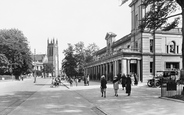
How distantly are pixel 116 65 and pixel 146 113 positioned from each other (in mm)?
35277

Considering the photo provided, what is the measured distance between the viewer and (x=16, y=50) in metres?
70.4

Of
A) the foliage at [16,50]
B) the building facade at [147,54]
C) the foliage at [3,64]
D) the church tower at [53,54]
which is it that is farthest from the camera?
the church tower at [53,54]

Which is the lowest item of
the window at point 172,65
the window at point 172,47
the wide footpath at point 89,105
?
the wide footpath at point 89,105

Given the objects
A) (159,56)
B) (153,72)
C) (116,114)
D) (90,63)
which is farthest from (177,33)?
(116,114)

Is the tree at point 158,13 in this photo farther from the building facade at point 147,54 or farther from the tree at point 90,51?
the tree at point 90,51

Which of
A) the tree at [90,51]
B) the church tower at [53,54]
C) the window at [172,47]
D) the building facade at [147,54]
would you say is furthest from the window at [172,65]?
the church tower at [53,54]

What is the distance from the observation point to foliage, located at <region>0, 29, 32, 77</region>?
228 ft

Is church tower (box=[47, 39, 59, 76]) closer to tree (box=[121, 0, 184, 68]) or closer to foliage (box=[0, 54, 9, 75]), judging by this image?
foliage (box=[0, 54, 9, 75])

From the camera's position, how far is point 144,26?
688 inches

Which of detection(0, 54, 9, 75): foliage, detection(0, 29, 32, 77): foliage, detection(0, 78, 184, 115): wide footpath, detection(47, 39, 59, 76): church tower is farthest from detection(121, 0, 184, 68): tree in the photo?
detection(47, 39, 59, 76): church tower

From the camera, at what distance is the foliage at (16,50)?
228 feet

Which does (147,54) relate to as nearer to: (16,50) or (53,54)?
(16,50)

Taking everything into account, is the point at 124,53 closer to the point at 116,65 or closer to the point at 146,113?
the point at 116,65

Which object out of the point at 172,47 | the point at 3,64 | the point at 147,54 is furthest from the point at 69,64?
the point at 3,64
